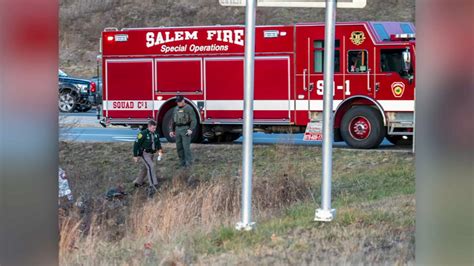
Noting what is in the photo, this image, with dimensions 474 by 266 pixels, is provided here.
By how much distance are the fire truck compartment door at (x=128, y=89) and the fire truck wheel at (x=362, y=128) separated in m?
4.89

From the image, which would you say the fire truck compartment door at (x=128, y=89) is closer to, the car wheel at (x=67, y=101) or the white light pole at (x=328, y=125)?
the car wheel at (x=67, y=101)

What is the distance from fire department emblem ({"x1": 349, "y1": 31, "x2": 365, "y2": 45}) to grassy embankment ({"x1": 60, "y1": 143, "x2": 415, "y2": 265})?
2.42m

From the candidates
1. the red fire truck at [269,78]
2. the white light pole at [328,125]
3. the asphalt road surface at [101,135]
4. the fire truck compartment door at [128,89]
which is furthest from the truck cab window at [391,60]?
the white light pole at [328,125]

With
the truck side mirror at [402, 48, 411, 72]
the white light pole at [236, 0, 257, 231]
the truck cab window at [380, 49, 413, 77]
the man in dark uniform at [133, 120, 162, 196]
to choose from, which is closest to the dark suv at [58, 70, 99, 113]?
the man in dark uniform at [133, 120, 162, 196]

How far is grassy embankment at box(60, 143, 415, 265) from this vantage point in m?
7.24

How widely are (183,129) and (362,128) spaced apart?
3951mm

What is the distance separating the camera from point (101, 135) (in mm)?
23406

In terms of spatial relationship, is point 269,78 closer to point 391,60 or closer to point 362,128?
point 362,128

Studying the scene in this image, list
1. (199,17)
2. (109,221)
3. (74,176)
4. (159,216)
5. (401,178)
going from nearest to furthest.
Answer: (159,216) → (109,221) → (401,178) → (74,176) → (199,17)

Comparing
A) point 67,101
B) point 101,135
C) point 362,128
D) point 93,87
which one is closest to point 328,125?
point 362,128

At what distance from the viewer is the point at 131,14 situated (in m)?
52.1
